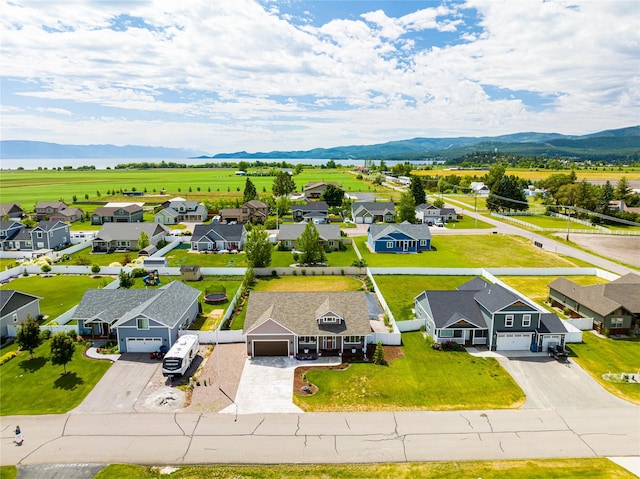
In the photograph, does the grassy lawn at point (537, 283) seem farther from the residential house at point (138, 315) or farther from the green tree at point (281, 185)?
the green tree at point (281, 185)

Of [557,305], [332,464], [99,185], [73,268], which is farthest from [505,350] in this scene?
[99,185]

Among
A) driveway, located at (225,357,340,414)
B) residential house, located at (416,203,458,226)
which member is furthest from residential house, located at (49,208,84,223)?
residential house, located at (416,203,458,226)

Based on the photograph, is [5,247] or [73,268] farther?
[5,247]

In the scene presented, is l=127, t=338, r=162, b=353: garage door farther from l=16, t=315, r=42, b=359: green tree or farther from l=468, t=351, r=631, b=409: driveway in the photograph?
l=468, t=351, r=631, b=409: driveway

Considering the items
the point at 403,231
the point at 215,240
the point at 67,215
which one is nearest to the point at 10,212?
the point at 67,215

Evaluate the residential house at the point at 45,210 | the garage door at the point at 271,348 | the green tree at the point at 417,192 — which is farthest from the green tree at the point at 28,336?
the green tree at the point at 417,192

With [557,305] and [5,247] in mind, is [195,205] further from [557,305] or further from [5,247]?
[557,305]
